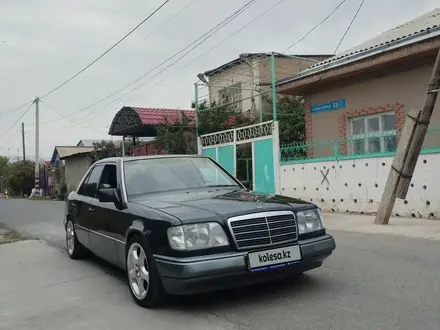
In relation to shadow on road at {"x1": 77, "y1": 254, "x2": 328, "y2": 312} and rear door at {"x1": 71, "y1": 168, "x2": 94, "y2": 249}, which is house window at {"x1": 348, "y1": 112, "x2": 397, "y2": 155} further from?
shadow on road at {"x1": 77, "y1": 254, "x2": 328, "y2": 312}

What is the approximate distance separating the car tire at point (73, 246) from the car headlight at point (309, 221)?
12.8ft

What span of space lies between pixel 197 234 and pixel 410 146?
613 cm

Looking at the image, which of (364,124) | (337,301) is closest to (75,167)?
(364,124)

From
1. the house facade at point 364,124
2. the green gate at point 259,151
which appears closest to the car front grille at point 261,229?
the house facade at point 364,124

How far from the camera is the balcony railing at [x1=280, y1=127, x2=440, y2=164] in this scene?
11.6 meters

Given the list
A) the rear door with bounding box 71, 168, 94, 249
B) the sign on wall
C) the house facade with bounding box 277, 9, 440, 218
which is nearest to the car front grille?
the rear door with bounding box 71, 168, 94, 249

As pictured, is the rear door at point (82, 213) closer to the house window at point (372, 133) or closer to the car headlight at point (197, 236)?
the car headlight at point (197, 236)

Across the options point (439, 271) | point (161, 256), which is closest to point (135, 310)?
point (161, 256)

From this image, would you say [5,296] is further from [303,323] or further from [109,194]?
[303,323]

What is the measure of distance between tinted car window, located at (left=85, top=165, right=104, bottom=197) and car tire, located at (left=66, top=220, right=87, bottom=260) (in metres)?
0.96

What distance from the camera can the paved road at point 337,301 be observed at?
4004mm

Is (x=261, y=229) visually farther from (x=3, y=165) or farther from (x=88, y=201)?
(x=3, y=165)

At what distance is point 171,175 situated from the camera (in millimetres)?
5812

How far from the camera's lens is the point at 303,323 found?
3.98 metres
